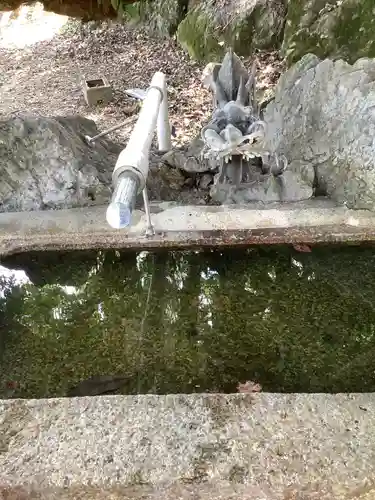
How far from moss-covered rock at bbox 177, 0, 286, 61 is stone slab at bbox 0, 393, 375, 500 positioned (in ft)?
20.5

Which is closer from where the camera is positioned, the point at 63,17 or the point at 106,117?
the point at 106,117

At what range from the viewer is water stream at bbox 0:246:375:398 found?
244cm

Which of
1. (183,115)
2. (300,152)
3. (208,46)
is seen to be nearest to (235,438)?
(300,152)

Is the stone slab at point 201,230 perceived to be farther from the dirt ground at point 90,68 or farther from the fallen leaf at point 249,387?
the dirt ground at point 90,68

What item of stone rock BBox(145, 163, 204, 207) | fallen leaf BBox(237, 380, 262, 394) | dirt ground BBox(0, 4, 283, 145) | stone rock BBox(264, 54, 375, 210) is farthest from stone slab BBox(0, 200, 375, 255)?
dirt ground BBox(0, 4, 283, 145)

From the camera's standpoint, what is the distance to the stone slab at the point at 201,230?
3.02m

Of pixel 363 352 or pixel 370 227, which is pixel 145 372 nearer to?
pixel 363 352

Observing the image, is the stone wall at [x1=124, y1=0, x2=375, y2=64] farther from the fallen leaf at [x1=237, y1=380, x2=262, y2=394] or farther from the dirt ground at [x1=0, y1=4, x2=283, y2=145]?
the fallen leaf at [x1=237, y1=380, x2=262, y2=394]

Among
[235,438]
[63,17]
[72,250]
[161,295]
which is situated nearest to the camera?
[235,438]

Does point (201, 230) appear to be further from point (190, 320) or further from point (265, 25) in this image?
Result: point (265, 25)

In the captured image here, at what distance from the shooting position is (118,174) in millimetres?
2113

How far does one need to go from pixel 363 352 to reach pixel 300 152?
1.51m

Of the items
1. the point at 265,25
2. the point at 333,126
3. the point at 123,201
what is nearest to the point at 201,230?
the point at 333,126

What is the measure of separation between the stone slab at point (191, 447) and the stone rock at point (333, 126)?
150 cm
